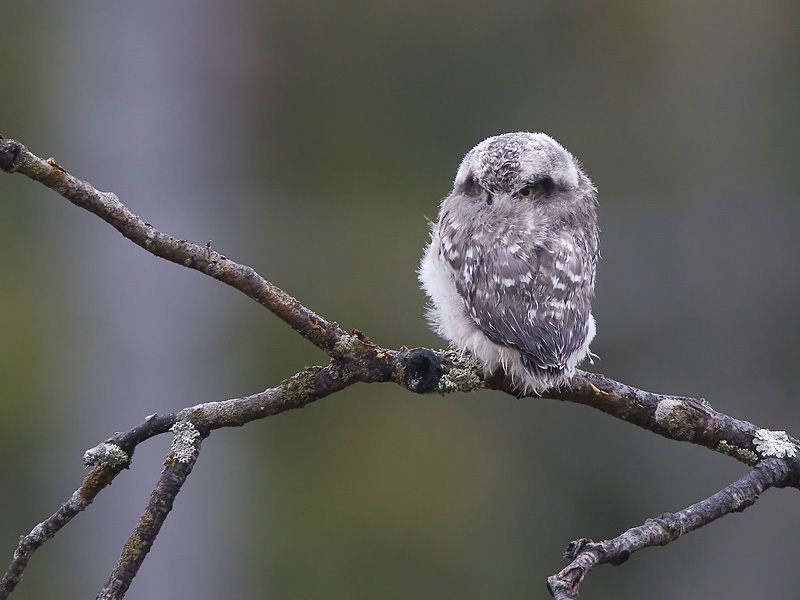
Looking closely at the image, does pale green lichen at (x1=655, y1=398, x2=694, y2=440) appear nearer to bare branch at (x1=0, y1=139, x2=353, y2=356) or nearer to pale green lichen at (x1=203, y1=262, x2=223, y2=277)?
bare branch at (x1=0, y1=139, x2=353, y2=356)

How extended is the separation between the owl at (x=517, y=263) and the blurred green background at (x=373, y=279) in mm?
3826

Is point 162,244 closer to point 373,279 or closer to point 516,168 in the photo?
point 516,168

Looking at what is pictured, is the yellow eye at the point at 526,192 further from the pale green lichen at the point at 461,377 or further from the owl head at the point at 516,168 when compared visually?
the pale green lichen at the point at 461,377

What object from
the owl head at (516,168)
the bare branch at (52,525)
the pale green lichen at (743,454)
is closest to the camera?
the bare branch at (52,525)

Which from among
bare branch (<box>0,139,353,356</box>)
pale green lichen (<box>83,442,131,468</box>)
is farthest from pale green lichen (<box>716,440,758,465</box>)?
pale green lichen (<box>83,442,131,468</box>)

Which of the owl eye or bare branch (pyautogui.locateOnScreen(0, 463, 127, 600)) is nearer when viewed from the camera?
bare branch (pyautogui.locateOnScreen(0, 463, 127, 600))

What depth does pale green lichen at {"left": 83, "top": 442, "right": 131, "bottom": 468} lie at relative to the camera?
2.04 metres

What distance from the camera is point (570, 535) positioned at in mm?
7973

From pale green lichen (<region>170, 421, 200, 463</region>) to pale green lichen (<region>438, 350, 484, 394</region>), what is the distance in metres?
0.62

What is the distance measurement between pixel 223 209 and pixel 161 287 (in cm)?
124

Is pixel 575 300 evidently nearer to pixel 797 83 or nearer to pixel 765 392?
pixel 765 392

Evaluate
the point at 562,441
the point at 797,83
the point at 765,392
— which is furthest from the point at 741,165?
the point at 562,441

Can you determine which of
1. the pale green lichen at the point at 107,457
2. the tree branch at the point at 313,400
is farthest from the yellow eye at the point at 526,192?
the pale green lichen at the point at 107,457

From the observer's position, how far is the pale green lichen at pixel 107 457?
2045 millimetres
